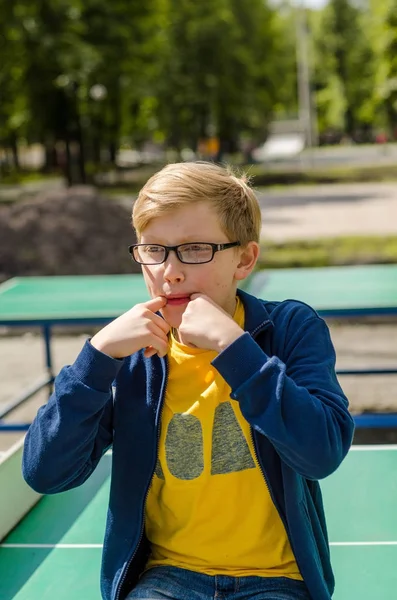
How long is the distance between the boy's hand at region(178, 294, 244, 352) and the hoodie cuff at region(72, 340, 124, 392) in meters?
0.16

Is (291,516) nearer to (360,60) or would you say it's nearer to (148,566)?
(148,566)

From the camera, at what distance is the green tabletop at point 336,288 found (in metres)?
4.47

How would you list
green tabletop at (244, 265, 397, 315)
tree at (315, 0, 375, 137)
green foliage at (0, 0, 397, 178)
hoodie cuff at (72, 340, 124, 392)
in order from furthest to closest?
tree at (315, 0, 375, 137)
green foliage at (0, 0, 397, 178)
green tabletop at (244, 265, 397, 315)
hoodie cuff at (72, 340, 124, 392)

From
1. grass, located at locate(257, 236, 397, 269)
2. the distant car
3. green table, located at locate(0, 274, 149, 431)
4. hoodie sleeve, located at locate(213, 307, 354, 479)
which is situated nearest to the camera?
hoodie sleeve, located at locate(213, 307, 354, 479)

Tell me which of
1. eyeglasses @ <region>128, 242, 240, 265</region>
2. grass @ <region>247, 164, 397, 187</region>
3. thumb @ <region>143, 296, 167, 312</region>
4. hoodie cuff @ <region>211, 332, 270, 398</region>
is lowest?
grass @ <region>247, 164, 397, 187</region>

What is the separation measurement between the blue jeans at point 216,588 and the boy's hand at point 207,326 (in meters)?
0.52

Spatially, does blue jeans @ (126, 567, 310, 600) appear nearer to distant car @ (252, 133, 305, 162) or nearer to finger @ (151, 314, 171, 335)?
finger @ (151, 314, 171, 335)

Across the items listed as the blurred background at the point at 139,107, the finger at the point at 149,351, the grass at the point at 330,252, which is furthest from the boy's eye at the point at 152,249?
the grass at the point at 330,252

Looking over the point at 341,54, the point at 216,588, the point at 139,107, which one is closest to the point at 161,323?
the point at 216,588

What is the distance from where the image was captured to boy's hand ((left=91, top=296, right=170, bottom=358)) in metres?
1.77

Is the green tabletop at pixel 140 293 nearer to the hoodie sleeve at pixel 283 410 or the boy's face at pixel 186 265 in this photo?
the boy's face at pixel 186 265

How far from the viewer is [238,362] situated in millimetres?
1650

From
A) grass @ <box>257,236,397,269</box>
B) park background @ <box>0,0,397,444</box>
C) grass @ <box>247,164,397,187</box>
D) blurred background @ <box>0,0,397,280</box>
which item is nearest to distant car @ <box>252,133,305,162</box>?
park background @ <box>0,0,397,444</box>

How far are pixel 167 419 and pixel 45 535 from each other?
1.39m
